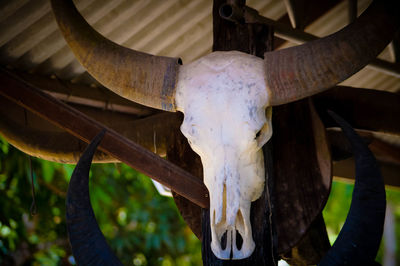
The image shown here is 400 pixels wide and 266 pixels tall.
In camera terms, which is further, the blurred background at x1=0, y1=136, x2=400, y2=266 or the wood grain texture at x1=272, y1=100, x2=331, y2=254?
the blurred background at x1=0, y1=136, x2=400, y2=266

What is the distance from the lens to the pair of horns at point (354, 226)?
2.65 metres

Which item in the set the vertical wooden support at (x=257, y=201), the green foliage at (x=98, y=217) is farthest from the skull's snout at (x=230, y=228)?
the green foliage at (x=98, y=217)

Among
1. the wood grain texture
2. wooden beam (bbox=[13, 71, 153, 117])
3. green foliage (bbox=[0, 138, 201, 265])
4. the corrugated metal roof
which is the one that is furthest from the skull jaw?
green foliage (bbox=[0, 138, 201, 265])

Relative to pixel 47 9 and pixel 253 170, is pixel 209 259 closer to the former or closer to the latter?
pixel 253 170

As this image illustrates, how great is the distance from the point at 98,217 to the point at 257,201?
598cm

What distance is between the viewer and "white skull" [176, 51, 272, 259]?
277 centimetres

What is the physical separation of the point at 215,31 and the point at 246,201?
142 cm

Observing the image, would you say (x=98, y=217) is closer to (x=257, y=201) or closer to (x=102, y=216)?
(x=102, y=216)

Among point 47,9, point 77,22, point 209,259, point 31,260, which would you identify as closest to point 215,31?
point 77,22

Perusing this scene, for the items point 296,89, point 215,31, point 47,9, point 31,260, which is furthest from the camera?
point 31,260

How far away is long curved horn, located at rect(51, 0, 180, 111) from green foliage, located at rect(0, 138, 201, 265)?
135 inches

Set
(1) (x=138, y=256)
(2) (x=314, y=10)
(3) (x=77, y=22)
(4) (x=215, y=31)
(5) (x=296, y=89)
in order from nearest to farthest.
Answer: (5) (x=296, y=89), (3) (x=77, y=22), (4) (x=215, y=31), (2) (x=314, y=10), (1) (x=138, y=256)

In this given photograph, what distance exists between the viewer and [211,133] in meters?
2.88

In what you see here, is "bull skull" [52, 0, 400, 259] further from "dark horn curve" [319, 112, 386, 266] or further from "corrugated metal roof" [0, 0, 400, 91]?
"corrugated metal roof" [0, 0, 400, 91]
